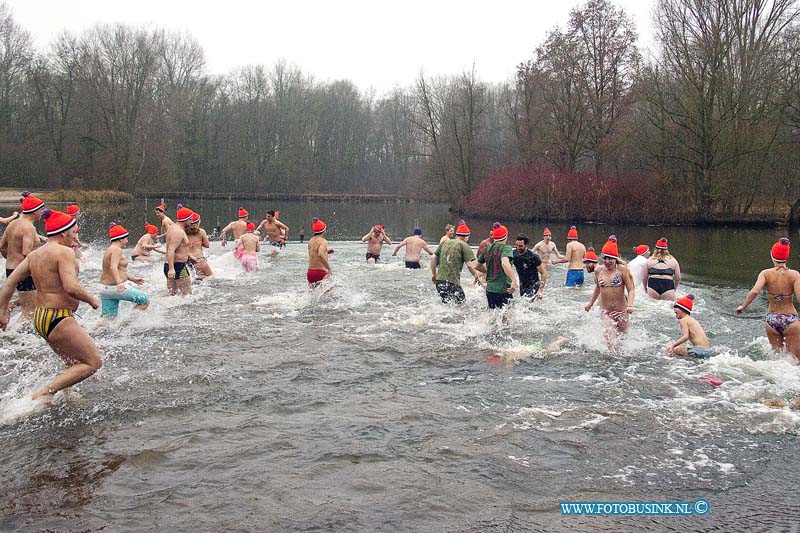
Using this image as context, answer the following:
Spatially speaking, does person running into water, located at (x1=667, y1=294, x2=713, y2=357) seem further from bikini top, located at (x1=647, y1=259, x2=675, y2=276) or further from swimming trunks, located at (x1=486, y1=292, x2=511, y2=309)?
bikini top, located at (x1=647, y1=259, x2=675, y2=276)

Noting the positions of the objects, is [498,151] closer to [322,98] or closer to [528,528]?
[322,98]

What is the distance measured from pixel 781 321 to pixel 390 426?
535cm

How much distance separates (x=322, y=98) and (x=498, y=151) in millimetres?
28368

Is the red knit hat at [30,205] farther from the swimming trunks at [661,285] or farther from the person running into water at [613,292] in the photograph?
the swimming trunks at [661,285]

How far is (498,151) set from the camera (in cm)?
6088

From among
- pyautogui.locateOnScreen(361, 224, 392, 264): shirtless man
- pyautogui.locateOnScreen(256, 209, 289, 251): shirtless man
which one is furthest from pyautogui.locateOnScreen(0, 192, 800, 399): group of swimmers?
Result: pyautogui.locateOnScreen(256, 209, 289, 251): shirtless man


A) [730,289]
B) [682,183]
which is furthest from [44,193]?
[730,289]

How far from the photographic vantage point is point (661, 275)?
11.7m

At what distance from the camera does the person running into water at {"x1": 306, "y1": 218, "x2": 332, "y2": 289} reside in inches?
464

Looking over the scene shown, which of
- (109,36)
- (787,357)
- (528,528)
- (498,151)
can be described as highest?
(109,36)

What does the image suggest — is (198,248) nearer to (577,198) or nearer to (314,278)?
(314,278)

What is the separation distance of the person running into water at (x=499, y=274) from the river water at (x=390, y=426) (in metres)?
0.44

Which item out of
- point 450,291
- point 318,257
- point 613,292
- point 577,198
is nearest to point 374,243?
point 318,257

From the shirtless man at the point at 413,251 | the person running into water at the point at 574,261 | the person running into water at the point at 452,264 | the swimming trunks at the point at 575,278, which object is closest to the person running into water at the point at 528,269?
the person running into water at the point at 452,264
